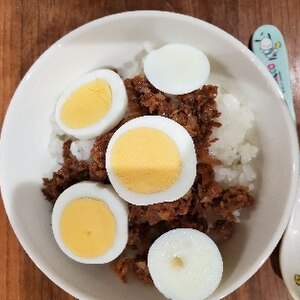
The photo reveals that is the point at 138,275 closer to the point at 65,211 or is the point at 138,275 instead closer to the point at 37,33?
the point at 65,211

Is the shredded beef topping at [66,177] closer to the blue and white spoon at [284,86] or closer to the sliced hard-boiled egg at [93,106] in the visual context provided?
the sliced hard-boiled egg at [93,106]

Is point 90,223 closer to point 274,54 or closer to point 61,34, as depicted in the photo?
point 61,34

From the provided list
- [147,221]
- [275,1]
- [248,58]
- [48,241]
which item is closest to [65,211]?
[48,241]

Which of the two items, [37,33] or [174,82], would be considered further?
[37,33]

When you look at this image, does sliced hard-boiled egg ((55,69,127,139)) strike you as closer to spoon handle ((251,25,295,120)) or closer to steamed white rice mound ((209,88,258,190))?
steamed white rice mound ((209,88,258,190))

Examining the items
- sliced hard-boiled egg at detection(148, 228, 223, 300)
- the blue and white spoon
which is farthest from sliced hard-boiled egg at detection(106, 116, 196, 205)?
the blue and white spoon

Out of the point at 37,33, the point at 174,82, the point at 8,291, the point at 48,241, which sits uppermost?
the point at 37,33

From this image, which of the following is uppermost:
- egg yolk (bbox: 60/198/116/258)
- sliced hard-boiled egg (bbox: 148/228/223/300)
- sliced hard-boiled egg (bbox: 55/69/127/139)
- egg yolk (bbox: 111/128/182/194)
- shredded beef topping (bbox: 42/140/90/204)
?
sliced hard-boiled egg (bbox: 55/69/127/139)

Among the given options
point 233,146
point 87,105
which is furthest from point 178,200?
point 87,105
